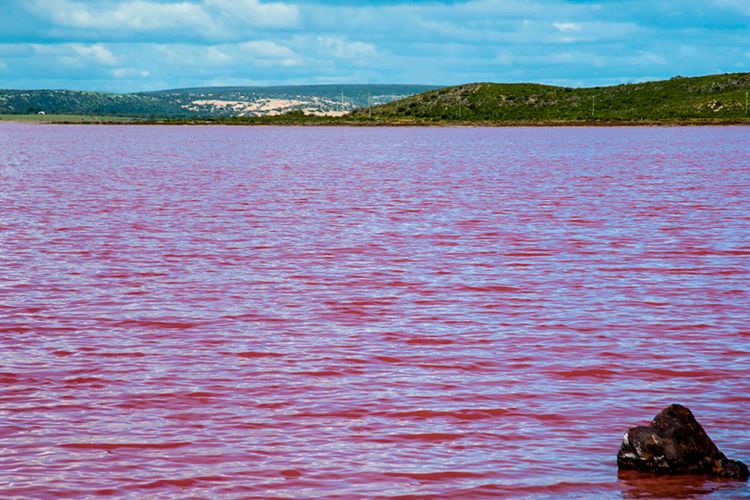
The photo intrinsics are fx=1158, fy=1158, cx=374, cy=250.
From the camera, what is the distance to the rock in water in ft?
30.2

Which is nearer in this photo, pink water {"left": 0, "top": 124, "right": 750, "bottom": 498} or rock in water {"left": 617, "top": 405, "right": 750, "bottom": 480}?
rock in water {"left": 617, "top": 405, "right": 750, "bottom": 480}

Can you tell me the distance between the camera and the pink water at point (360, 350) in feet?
31.4

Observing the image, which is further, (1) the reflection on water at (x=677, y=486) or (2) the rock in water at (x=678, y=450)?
(2) the rock in water at (x=678, y=450)

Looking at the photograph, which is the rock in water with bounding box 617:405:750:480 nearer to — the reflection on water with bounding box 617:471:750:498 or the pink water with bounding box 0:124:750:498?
the reflection on water with bounding box 617:471:750:498

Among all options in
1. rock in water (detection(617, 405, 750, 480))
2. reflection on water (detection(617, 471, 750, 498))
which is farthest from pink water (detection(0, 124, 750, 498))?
rock in water (detection(617, 405, 750, 480))

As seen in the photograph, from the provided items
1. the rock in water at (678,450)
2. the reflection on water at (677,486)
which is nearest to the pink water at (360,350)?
the reflection on water at (677,486)

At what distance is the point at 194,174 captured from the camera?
5338 cm

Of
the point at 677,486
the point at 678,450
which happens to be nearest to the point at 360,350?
the point at 678,450

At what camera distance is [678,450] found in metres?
9.23

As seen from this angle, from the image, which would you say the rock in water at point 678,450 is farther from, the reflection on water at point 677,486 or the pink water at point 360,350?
the pink water at point 360,350

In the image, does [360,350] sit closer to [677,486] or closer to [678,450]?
[678,450]

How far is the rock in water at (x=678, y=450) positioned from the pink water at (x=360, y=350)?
0.21 meters

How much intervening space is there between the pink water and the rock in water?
8.4 inches

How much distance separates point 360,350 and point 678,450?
5.36 metres
